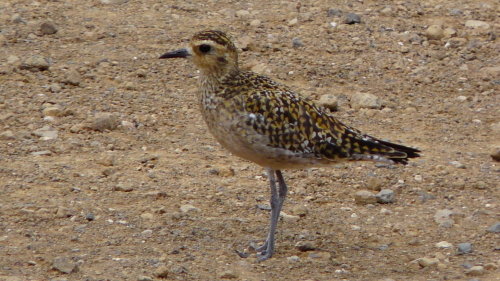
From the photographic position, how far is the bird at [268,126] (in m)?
8.14

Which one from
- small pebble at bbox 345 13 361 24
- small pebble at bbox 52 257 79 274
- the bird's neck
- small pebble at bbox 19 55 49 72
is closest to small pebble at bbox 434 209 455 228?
the bird's neck

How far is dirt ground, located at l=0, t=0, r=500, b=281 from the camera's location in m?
8.12

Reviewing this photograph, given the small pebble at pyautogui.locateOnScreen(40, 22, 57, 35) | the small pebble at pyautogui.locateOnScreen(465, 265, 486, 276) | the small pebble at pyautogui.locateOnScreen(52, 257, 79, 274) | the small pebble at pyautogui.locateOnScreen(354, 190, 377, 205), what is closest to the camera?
the small pebble at pyautogui.locateOnScreen(52, 257, 79, 274)

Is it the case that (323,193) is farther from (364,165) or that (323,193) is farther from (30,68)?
(30,68)

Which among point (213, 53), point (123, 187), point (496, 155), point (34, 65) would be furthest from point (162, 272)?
point (34, 65)

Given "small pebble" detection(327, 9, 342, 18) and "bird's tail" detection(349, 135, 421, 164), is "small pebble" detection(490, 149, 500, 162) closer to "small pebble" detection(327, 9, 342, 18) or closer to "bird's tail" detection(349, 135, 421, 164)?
"bird's tail" detection(349, 135, 421, 164)

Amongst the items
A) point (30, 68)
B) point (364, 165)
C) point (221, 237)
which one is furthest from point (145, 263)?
point (30, 68)

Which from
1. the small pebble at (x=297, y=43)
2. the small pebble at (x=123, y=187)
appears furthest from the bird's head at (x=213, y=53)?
the small pebble at (x=297, y=43)

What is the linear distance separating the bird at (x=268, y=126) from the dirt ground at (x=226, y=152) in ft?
2.63

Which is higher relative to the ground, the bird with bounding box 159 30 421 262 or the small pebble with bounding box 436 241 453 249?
the bird with bounding box 159 30 421 262

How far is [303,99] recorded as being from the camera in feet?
28.2

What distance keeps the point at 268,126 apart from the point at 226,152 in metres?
2.22

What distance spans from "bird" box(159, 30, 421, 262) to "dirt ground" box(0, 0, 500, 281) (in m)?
0.80

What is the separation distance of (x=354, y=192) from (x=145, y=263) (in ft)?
9.22
